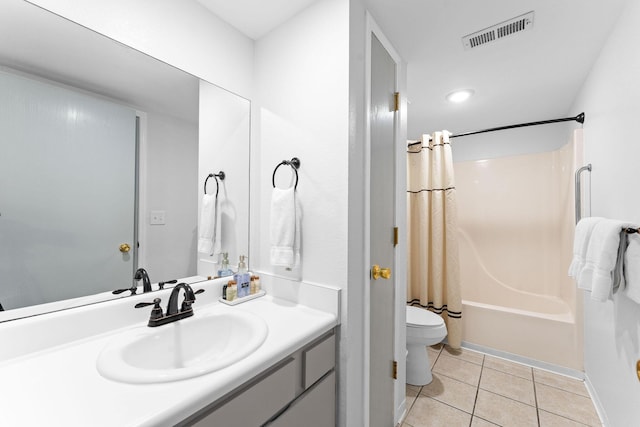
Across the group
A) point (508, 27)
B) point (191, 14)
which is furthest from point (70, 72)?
point (508, 27)

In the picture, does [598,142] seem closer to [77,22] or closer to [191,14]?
[191,14]

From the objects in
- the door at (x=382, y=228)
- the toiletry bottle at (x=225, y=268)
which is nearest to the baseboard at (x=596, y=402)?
the door at (x=382, y=228)

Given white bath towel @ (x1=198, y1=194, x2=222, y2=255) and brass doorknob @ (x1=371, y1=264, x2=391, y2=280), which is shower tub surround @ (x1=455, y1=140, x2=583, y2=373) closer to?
brass doorknob @ (x1=371, y1=264, x2=391, y2=280)

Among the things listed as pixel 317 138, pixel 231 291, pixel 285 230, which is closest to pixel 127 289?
pixel 231 291

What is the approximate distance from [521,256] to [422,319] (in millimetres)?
1559

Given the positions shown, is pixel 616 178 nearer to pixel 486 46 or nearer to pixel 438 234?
pixel 486 46

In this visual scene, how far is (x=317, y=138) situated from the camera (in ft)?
4.03

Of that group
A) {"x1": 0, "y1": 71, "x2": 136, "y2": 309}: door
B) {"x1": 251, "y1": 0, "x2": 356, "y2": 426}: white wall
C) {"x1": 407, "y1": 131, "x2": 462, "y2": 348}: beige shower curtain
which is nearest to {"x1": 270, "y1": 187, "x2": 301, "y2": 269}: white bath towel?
{"x1": 251, "y1": 0, "x2": 356, "y2": 426}: white wall

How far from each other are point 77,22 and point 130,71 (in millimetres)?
198

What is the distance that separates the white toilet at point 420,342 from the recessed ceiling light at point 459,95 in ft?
5.93

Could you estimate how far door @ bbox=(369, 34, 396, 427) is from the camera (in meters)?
1.32

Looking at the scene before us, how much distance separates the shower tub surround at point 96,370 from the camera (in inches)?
22.6

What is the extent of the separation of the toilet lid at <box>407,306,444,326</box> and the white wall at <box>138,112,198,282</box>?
63.5 inches

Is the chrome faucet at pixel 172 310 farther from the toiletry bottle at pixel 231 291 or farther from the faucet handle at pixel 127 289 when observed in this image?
the toiletry bottle at pixel 231 291
